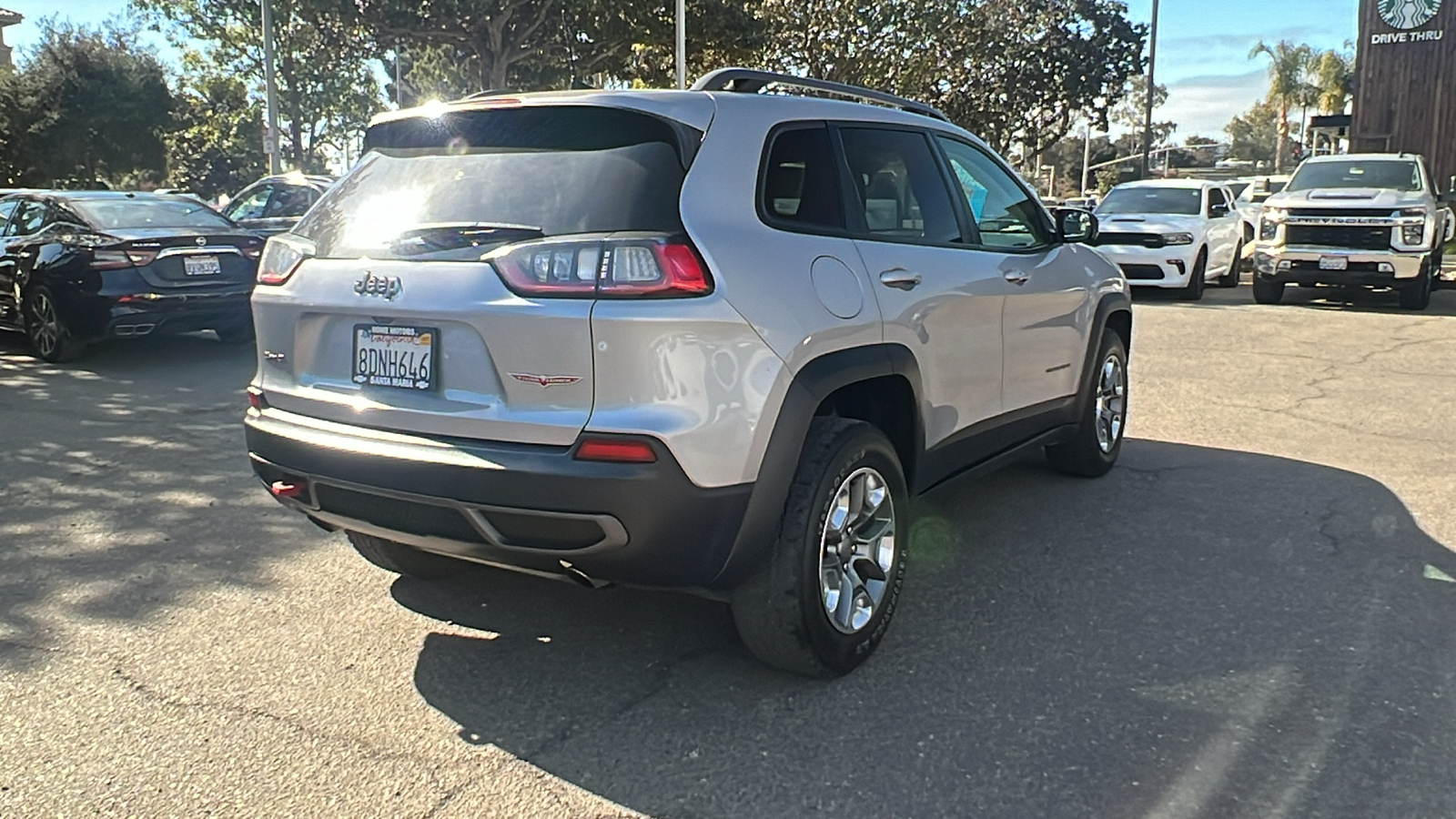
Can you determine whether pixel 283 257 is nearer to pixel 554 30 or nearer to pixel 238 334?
pixel 238 334

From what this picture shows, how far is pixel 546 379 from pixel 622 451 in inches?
10.8

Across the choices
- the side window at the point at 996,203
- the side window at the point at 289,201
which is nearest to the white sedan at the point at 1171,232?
the side window at the point at 996,203

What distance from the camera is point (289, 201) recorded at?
1360 cm

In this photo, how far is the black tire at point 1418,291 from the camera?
12984 millimetres

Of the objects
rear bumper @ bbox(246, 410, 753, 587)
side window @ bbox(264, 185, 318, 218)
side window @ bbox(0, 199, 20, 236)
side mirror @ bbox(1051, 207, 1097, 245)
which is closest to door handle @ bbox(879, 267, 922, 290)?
rear bumper @ bbox(246, 410, 753, 587)

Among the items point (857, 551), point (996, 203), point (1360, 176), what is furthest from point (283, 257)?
point (1360, 176)

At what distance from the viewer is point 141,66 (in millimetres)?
36500

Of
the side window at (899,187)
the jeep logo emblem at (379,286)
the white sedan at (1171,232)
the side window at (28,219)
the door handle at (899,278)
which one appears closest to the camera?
the jeep logo emblem at (379,286)

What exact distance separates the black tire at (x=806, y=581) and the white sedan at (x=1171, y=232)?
442 inches

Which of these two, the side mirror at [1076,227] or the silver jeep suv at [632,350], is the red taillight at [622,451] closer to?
the silver jeep suv at [632,350]

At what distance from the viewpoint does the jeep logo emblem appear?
10.5ft

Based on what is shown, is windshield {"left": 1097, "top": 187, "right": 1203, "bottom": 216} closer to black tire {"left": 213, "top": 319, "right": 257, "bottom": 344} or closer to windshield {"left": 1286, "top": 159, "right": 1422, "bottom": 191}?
windshield {"left": 1286, "top": 159, "right": 1422, "bottom": 191}

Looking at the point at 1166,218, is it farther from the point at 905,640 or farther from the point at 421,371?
the point at 421,371

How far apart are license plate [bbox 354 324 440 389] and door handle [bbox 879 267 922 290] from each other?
1402 millimetres
